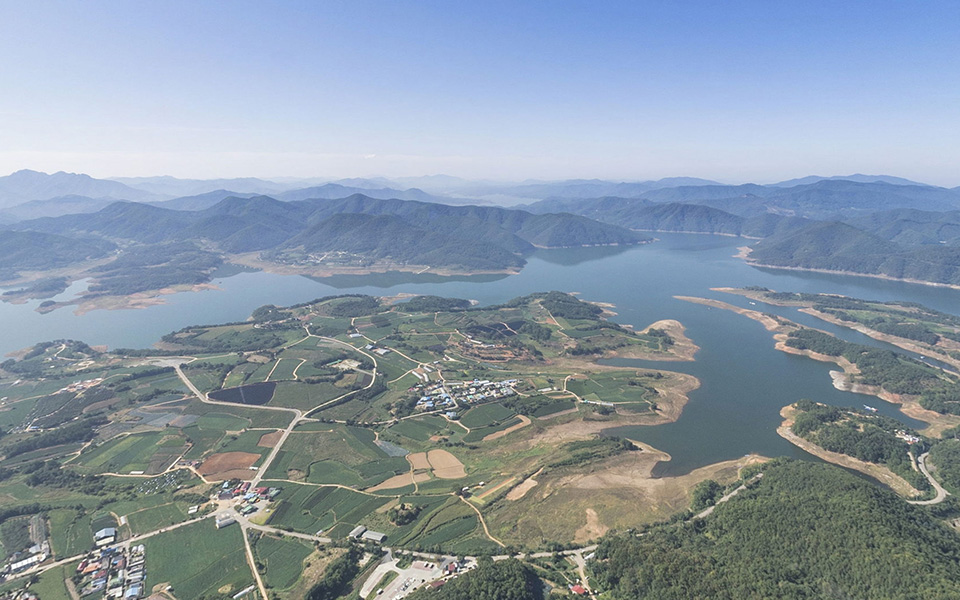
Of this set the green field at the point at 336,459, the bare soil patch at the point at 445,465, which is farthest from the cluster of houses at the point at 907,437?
the green field at the point at 336,459

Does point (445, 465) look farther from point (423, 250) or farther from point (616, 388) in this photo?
point (423, 250)

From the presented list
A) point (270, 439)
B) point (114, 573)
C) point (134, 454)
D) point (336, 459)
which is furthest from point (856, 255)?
point (114, 573)

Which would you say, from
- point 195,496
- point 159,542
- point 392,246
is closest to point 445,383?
point 195,496

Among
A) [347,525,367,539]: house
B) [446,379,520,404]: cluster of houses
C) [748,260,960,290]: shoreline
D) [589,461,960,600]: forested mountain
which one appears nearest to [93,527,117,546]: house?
[347,525,367,539]: house

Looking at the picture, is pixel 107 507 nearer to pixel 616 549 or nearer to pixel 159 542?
pixel 159 542

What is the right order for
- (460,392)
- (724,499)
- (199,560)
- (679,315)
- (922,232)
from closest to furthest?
(199,560)
(724,499)
(460,392)
(679,315)
(922,232)
